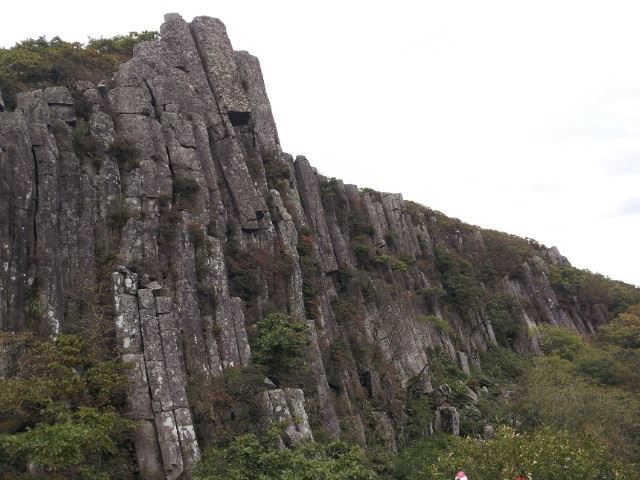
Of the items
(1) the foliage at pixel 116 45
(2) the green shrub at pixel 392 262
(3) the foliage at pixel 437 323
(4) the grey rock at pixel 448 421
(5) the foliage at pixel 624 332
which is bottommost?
(4) the grey rock at pixel 448 421

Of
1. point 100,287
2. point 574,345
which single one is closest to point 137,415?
point 100,287

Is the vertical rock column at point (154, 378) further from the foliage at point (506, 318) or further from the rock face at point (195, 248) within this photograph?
the foliage at point (506, 318)

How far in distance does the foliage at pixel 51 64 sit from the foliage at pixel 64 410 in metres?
14.9

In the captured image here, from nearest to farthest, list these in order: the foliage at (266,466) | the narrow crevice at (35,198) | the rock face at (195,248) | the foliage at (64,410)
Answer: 1. the foliage at (64,410)
2. the foliage at (266,466)
3. the rock face at (195,248)
4. the narrow crevice at (35,198)

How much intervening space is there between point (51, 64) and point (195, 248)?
14365 millimetres

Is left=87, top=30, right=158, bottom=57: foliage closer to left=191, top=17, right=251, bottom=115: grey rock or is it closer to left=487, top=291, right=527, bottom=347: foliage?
left=191, top=17, right=251, bottom=115: grey rock

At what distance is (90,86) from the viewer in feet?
112

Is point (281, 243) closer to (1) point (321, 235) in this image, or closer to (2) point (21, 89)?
(1) point (321, 235)

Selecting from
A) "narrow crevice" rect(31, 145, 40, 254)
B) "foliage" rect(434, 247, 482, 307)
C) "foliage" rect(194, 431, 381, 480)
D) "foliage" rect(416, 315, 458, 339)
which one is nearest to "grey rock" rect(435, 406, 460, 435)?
"foliage" rect(416, 315, 458, 339)

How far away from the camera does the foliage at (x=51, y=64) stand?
33.0 meters

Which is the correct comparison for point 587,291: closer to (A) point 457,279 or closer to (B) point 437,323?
(A) point 457,279

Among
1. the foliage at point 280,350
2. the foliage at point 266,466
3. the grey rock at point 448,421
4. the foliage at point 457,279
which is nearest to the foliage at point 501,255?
the foliage at point 457,279

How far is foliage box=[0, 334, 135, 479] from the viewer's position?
1811 cm

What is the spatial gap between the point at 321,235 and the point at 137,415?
2376 cm
